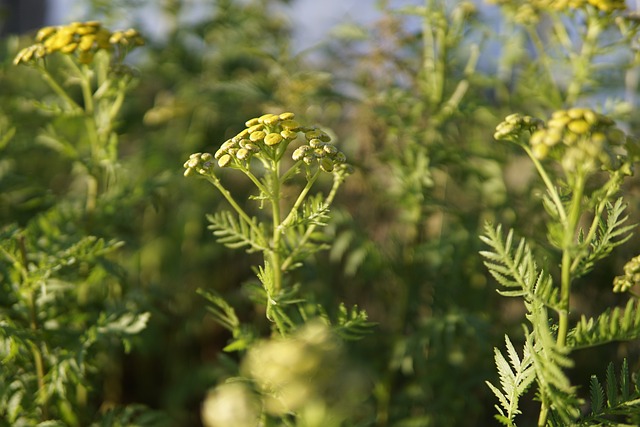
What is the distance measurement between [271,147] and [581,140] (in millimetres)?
657

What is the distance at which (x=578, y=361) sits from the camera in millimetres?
2561

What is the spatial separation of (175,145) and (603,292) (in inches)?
85.4

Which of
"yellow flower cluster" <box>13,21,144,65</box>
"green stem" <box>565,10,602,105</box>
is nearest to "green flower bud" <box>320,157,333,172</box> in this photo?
"yellow flower cluster" <box>13,21,144,65</box>

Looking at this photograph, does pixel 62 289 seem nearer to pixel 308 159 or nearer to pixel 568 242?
pixel 308 159

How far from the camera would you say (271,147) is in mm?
1377

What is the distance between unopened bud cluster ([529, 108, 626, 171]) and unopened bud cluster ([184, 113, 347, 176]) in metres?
0.45

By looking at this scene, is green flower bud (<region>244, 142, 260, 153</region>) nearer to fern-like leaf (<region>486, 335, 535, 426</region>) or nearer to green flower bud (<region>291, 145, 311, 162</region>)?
green flower bud (<region>291, 145, 311, 162</region>)

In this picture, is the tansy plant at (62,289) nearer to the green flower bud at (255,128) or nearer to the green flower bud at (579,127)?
the green flower bud at (255,128)

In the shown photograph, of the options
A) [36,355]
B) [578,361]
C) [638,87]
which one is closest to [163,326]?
[36,355]

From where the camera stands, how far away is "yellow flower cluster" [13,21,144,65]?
175 centimetres

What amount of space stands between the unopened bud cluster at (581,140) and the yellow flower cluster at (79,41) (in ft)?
4.18

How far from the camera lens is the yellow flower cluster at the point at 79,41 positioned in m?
1.75

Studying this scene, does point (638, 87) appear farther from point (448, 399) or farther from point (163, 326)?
point (163, 326)

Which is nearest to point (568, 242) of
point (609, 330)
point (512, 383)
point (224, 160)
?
point (609, 330)
